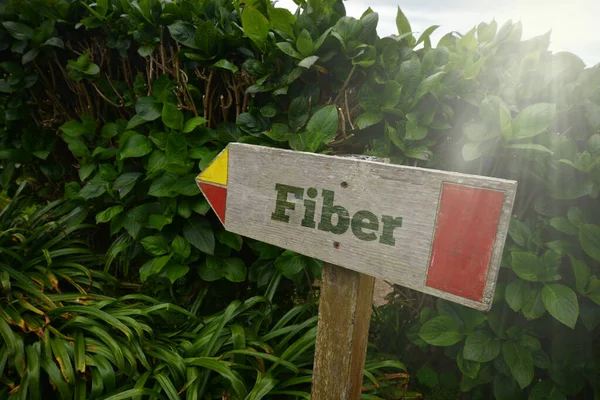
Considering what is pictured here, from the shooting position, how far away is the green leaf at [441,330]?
1.52m

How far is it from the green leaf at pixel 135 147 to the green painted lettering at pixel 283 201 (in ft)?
3.62

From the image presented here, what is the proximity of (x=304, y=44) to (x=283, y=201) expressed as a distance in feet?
2.60

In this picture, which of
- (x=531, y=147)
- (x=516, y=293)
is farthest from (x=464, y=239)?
(x=516, y=293)

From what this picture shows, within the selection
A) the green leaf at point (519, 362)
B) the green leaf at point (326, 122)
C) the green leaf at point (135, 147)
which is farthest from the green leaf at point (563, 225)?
the green leaf at point (135, 147)

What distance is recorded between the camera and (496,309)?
5.01 feet

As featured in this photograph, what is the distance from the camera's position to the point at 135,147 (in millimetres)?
1896

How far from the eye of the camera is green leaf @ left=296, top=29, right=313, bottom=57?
151 cm

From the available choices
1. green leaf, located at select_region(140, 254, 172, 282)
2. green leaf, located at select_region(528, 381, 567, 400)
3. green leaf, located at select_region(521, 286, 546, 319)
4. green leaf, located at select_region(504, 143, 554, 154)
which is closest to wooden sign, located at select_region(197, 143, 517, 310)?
green leaf, located at select_region(504, 143, 554, 154)

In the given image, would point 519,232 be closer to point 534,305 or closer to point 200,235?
point 534,305

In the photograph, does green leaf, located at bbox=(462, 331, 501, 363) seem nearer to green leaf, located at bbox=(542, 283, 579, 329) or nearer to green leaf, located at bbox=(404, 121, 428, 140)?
green leaf, located at bbox=(542, 283, 579, 329)

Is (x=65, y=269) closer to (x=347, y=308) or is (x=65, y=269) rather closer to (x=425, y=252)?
(x=347, y=308)

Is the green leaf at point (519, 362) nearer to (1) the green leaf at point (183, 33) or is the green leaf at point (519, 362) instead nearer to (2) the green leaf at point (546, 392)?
(2) the green leaf at point (546, 392)

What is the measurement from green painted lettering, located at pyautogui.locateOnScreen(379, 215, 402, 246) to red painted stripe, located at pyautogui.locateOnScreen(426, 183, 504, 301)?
85mm

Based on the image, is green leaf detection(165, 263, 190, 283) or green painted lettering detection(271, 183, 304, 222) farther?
green leaf detection(165, 263, 190, 283)
